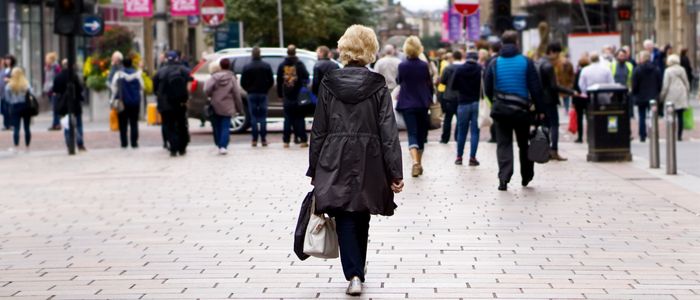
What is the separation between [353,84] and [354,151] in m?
0.38

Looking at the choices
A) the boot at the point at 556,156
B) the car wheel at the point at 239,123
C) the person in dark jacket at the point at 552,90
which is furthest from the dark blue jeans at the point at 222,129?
the boot at the point at 556,156

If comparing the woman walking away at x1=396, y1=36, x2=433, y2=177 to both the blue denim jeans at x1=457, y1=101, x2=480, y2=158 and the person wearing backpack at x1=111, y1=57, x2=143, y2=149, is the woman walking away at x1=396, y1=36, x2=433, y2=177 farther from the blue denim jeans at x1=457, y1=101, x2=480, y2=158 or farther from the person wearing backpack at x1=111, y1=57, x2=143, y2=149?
the person wearing backpack at x1=111, y1=57, x2=143, y2=149

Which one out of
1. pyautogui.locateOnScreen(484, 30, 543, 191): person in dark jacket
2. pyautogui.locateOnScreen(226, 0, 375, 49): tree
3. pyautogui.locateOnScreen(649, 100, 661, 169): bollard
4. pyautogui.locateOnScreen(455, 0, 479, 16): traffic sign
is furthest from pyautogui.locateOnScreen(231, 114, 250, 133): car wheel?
pyautogui.locateOnScreen(226, 0, 375, 49): tree

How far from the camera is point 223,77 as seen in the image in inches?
941

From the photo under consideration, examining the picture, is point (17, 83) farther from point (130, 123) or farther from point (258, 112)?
point (258, 112)

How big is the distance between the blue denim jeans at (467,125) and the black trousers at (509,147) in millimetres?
3481

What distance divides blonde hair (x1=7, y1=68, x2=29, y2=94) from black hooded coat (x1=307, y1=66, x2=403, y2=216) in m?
18.6

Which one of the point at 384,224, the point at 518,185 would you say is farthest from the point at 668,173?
the point at 384,224

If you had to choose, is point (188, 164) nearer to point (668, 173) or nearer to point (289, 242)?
point (668, 173)

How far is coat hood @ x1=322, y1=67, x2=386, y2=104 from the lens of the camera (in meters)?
8.57

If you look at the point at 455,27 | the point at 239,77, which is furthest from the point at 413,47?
the point at 455,27

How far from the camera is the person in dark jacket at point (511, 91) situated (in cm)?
1558

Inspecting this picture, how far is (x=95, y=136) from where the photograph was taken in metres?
29.6

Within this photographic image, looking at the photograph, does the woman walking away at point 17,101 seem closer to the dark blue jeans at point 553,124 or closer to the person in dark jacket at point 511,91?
the dark blue jeans at point 553,124
